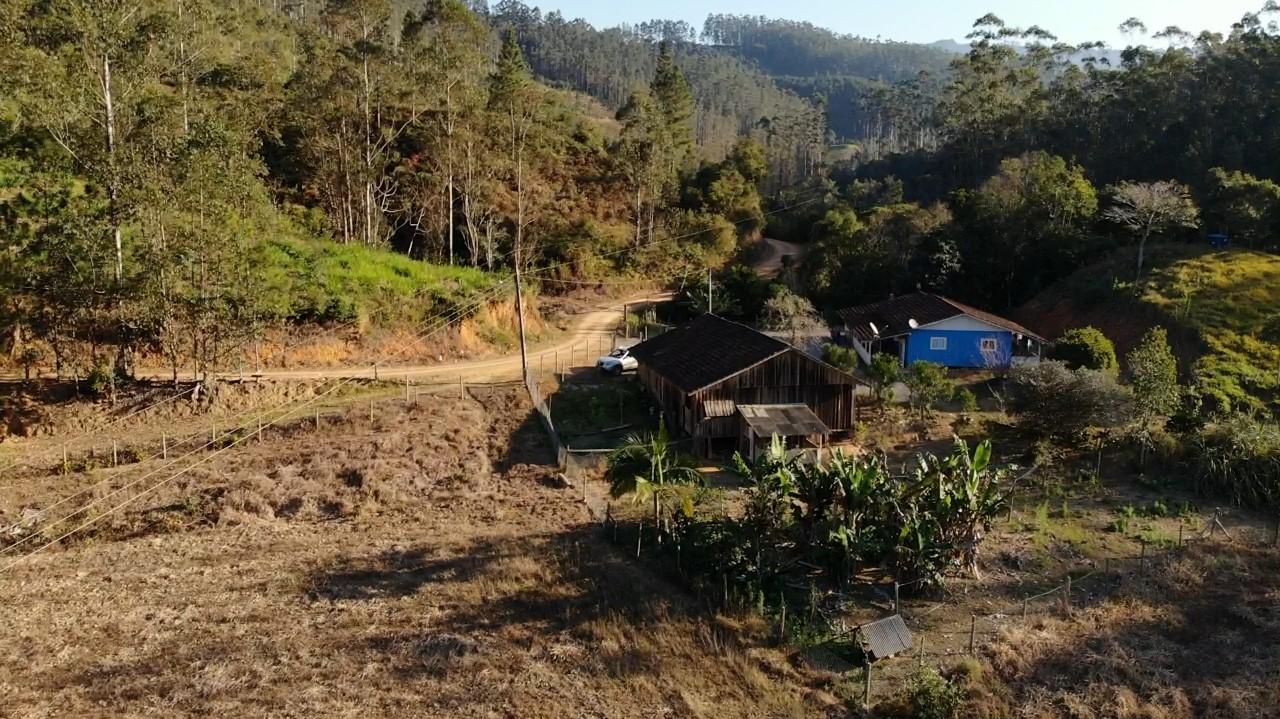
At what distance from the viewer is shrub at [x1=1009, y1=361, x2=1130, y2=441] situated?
87.0 ft

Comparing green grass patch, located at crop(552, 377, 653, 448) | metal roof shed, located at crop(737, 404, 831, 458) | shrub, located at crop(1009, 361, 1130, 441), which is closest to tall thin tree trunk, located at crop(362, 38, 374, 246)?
green grass patch, located at crop(552, 377, 653, 448)

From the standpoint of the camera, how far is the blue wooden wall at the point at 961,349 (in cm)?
3725

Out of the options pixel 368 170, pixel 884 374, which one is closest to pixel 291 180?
pixel 368 170

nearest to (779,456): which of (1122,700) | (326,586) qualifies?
(1122,700)

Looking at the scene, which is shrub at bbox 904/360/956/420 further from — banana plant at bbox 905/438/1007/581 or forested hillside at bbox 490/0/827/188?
forested hillside at bbox 490/0/827/188

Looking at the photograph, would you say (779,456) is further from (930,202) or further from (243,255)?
(930,202)

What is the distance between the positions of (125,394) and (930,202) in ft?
207

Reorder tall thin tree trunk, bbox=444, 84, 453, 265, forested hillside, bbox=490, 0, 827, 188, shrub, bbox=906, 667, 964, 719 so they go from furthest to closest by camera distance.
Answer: forested hillside, bbox=490, 0, 827, 188, tall thin tree trunk, bbox=444, 84, 453, 265, shrub, bbox=906, 667, 964, 719

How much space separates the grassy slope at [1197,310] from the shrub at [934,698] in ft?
79.8

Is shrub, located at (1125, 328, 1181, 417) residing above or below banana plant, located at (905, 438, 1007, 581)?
above

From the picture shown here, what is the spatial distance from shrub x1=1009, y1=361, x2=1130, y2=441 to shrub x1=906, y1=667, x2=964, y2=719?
1643 cm

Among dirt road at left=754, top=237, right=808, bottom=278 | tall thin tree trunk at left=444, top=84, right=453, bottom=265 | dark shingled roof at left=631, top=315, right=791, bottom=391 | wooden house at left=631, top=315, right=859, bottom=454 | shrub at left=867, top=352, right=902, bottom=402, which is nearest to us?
wooden house at left=631, top=315, right=859, bottom=454

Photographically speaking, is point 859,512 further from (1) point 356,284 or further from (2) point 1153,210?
(2) point 1153,210

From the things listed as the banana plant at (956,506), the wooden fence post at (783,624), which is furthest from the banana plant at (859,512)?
the wooden fence post at (783,624)
